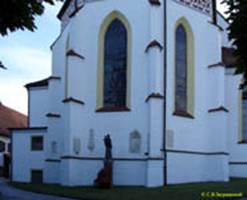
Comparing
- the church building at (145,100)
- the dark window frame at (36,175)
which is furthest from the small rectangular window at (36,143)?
the church building at (145,100)

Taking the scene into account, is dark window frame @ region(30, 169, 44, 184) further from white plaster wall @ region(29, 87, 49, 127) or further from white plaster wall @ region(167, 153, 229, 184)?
white plaster wall @ region(167, 153, 229, 184)

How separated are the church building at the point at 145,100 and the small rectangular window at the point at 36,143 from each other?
1.96 metres

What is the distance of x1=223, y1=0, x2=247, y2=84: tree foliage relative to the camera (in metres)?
9.32

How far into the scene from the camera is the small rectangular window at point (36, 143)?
3150cm

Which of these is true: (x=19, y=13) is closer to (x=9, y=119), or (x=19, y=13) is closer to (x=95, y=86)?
(x=95, y=86)

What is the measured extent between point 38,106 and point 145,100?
1084cm

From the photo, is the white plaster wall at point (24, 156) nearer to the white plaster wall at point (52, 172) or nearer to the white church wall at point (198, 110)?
the white plaster wall at point (52, 172)

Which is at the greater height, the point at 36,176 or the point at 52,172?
the point at 52,172

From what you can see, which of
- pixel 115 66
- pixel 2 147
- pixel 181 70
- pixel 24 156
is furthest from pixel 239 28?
pixel 2 147

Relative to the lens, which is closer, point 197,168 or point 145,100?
point 145,100

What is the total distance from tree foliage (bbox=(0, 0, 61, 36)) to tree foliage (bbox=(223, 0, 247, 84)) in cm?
328

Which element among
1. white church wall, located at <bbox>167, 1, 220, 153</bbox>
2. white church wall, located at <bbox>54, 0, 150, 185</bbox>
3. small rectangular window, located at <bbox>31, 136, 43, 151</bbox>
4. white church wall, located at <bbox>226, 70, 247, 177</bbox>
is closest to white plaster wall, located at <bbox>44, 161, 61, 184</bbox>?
small rectangular window, located at <bbox>31, 136, 43, 151</bbox>

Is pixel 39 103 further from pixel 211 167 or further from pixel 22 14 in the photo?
pixel 22 14

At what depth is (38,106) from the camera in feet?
111
